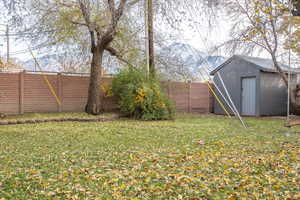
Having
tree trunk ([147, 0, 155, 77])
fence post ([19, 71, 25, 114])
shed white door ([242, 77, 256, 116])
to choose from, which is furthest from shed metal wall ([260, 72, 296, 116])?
fence post ([19, 71, 25, 114])

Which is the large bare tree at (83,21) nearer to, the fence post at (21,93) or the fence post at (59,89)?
the fence post at (59,89)

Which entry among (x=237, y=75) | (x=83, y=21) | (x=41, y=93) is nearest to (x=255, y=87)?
(x=237, y=75)

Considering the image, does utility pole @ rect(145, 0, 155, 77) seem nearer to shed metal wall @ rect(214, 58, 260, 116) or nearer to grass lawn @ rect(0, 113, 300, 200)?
shed metal wall @ rect(214, 58, 260, 116)

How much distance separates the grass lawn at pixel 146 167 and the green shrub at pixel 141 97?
4.29m

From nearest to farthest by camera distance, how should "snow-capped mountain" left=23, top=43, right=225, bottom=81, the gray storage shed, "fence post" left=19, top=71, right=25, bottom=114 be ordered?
"fence post" left=19, top=71, right=25, bottom=114
"snow-capped mountain" left=23, top=43, right=225, bottom=81
the gray storage shed

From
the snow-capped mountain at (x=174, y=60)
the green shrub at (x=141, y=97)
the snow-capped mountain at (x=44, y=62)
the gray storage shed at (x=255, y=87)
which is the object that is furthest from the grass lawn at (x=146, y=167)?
the gray storage shed at (x=255, y=87)

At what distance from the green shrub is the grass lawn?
14.1 feet

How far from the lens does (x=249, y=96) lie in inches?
624

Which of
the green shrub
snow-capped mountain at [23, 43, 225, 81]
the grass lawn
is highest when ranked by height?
snow-capped mountain at [23, 43, 225, 81]

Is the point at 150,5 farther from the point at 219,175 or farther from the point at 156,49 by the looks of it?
the point at 219,175

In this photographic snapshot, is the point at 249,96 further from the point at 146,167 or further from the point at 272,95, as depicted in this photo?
the point at 146,167

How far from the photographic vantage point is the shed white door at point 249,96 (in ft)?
51.3

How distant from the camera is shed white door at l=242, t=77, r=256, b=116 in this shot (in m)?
15.6

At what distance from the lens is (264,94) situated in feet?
50.5
